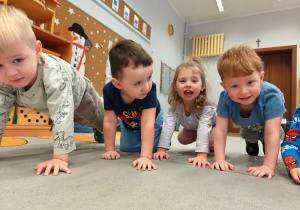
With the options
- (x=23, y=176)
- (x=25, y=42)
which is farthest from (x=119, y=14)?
(x=23, y=176)

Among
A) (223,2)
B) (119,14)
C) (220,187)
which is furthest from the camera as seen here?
(223,2)

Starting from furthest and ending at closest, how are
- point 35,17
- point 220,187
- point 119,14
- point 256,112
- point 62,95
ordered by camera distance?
point 119,14 < point 35,17 < point 256,112 < point 62,95 < point 220,187

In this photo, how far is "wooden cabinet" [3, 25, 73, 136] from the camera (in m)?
1.55

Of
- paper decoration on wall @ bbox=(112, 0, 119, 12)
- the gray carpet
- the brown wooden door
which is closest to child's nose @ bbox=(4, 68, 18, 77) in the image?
the gray carpet

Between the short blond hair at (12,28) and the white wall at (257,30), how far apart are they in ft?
11.8

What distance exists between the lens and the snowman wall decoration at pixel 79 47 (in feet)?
6.93

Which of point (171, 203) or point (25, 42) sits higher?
point (25, 42)

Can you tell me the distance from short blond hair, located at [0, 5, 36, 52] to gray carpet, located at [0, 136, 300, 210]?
40cm

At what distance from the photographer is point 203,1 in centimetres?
398

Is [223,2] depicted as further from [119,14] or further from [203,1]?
[119,14]

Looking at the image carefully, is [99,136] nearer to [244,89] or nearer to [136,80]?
[136,80]

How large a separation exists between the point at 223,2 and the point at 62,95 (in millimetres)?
4010

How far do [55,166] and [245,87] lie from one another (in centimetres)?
74

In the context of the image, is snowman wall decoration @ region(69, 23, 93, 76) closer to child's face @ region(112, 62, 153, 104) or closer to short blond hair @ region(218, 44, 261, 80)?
child's face @ region(112, 62, 153, 104)
